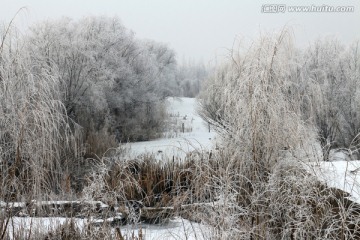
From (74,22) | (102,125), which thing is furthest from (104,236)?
(74,22)

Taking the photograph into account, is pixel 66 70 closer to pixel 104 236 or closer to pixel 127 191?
pixel 127 191

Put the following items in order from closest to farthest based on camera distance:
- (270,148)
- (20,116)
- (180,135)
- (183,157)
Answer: (20,116) → (270,148) → (183,157) → (180,135)

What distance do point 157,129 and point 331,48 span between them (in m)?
9.61

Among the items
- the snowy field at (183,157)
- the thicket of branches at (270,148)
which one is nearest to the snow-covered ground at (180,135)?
the snowy field at (183,157)

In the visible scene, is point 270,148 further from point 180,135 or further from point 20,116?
point 180,135

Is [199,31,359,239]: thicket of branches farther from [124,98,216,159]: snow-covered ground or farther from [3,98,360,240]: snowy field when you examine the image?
[124,98,216,159]: snow-covered ground

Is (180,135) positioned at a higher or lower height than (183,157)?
higher

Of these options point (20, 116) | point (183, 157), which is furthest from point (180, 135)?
point (20, 116)

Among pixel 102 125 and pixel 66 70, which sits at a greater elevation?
pixel 66 70

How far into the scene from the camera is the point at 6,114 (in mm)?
3621

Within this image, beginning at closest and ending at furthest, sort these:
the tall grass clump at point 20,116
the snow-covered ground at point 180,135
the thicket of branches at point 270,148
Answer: the tall grass clump at point 20,116, the thicket of branches at point 270,148, the snow-covered ground at point 180,135

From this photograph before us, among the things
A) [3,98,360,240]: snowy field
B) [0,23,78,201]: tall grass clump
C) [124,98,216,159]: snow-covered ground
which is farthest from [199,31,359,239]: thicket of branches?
[124,98,216,159]: snow-covered ground

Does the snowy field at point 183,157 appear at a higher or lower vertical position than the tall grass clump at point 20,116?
lower

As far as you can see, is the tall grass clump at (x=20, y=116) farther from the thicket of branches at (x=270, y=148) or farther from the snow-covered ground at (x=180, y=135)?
the snow-covered ground at (x=180, y=135)
